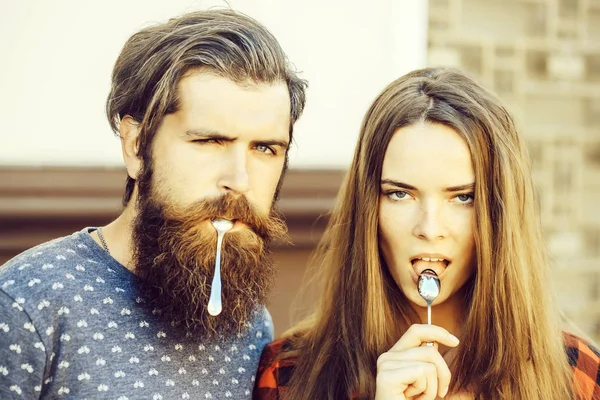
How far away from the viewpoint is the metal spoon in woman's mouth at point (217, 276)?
158 cm

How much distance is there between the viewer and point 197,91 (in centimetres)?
157

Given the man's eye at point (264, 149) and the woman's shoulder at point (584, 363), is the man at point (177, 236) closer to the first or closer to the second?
the man's eye at point (264, 149)

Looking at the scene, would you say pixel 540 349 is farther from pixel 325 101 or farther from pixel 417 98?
pixel 325 101

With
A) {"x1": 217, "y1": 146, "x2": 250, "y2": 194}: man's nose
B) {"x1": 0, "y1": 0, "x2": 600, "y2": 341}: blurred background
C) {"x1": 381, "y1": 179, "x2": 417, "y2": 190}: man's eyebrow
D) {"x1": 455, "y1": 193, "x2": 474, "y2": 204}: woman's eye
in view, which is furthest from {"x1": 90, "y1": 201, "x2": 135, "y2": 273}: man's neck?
{"x1": 0, "y1": 0, "x2": 600, "y2": 341}: blurred background

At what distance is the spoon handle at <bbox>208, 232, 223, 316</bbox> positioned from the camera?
1590 mm

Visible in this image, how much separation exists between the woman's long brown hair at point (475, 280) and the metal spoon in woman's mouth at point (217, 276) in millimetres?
278

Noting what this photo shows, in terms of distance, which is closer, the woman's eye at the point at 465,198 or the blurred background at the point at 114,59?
the woman's eye at the point at 465,198

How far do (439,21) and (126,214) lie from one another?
1954 millimetres

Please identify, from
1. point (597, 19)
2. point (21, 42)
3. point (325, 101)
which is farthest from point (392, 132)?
point (597, 19)

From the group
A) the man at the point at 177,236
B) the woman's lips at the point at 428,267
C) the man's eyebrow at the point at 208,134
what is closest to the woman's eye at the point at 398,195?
the woman's lips at the point at 428,267

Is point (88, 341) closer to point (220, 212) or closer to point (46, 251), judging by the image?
A: point (46, 251)

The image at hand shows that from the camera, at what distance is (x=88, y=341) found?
148 centimetres

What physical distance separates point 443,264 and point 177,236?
51cm

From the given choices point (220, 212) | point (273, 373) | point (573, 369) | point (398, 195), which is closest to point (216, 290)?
point (220, 212)
